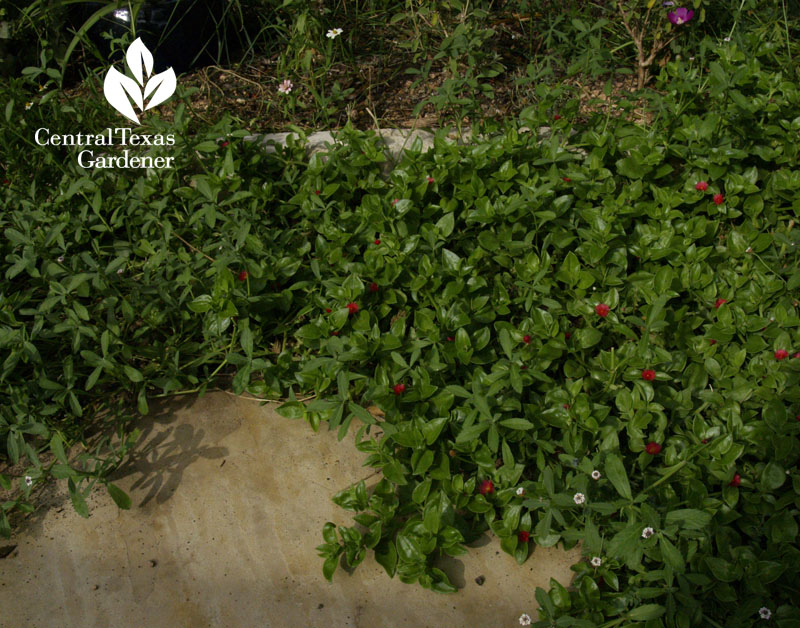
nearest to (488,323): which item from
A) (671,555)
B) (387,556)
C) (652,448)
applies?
(652,448)

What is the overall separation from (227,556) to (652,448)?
132 cm

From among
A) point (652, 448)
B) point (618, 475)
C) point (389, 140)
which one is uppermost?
point (389, 140)

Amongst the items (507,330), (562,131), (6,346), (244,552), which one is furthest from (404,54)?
(244,552)

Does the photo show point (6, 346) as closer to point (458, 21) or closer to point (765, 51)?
point (458, 21)

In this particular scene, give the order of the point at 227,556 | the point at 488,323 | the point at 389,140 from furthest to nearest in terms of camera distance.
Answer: the point at 389,140 < the point at 488,323 < the point at 227,556

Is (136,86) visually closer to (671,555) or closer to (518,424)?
(518,424)

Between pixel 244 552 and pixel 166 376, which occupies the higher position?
pixel 166 376

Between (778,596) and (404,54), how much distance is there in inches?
118

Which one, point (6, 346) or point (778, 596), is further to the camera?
point (6, 346)

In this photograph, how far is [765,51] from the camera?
9.75 ft

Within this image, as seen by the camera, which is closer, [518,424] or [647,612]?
[647,612]

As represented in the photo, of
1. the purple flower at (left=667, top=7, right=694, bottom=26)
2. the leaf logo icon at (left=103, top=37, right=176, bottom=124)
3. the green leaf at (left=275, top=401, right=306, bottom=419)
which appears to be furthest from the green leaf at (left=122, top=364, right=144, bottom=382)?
the purple flower at (left=667, top=7, right=694, bottom=26)

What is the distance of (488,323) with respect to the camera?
238 cm

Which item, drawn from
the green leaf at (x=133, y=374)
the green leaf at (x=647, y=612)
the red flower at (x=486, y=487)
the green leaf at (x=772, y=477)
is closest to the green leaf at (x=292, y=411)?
the green leaf at (x=133, y=374)
